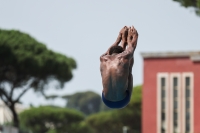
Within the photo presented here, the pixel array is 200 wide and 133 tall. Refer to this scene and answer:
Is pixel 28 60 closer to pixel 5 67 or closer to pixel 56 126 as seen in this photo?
pixel 5 67

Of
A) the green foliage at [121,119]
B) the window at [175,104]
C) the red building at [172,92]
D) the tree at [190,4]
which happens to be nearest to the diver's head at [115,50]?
the tree at [190,4]

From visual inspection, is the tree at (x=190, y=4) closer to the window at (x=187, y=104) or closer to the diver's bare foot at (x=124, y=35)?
the window at (x=187, y=104)

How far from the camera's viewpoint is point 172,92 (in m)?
41.2

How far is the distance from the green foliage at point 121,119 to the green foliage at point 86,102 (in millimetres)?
44257

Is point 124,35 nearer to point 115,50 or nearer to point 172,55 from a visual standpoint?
point 115,50

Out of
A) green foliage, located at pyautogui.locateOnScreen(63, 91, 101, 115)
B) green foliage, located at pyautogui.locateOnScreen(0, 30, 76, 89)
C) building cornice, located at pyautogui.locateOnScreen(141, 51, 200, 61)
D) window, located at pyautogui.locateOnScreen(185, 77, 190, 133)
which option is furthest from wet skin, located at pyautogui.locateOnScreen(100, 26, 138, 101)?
green foliage, located at pyautogui.locateOnScreen(63, 91, 101, 115)

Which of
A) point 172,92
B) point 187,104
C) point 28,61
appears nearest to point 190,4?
point 172,92

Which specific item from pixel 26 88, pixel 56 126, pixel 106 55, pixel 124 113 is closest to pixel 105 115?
pixel 56 126

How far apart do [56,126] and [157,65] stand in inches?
959

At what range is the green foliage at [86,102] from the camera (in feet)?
388

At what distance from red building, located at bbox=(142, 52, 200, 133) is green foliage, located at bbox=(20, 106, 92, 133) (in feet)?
73.2

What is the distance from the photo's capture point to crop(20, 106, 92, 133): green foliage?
209 ft

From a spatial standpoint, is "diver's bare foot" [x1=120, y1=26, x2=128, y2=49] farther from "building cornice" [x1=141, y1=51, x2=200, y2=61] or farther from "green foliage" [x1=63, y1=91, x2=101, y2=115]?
"green foliage" [x1=63, y1=91, x2=101, y2=115]

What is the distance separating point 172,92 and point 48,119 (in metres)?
24.7
